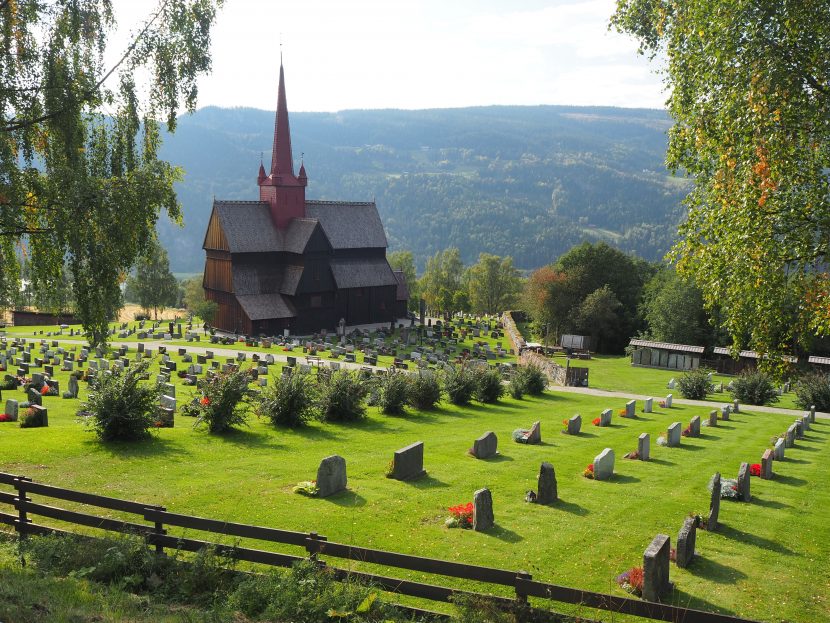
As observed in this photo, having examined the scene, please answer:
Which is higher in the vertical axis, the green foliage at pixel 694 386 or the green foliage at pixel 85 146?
the green foliage at pixel 85 146

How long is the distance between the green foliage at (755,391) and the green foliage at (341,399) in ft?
67.9

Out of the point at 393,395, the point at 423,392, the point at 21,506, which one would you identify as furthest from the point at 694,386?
the point at 21,506

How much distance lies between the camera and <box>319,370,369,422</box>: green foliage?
20.1 metres

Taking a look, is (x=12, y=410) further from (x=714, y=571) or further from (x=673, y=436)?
(x=673, y=436)

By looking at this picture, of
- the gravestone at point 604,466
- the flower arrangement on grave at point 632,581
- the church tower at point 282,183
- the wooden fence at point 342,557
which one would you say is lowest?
the gravestone at point 604,466

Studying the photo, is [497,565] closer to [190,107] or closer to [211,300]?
[190,107]

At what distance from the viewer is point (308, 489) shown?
12.9 m

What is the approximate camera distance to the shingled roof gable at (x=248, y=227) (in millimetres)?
56812

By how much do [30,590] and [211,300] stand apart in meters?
52.4

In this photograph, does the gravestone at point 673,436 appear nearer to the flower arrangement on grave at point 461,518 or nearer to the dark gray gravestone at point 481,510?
the flower arrangement on grave at point 461,518

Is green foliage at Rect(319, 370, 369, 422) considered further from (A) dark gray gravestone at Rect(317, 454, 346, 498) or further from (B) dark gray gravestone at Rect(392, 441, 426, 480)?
(A) dark gray gravestone at Rect(317, 454, 346, 498)

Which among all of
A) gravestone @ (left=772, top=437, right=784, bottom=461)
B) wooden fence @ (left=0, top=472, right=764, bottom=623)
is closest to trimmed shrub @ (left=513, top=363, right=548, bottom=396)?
gravestone @ (left=772, top=437, right=784, bottom=461)

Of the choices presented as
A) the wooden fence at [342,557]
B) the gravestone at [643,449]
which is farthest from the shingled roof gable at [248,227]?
the wooden fence at [342,557]

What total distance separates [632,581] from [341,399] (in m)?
12.2
